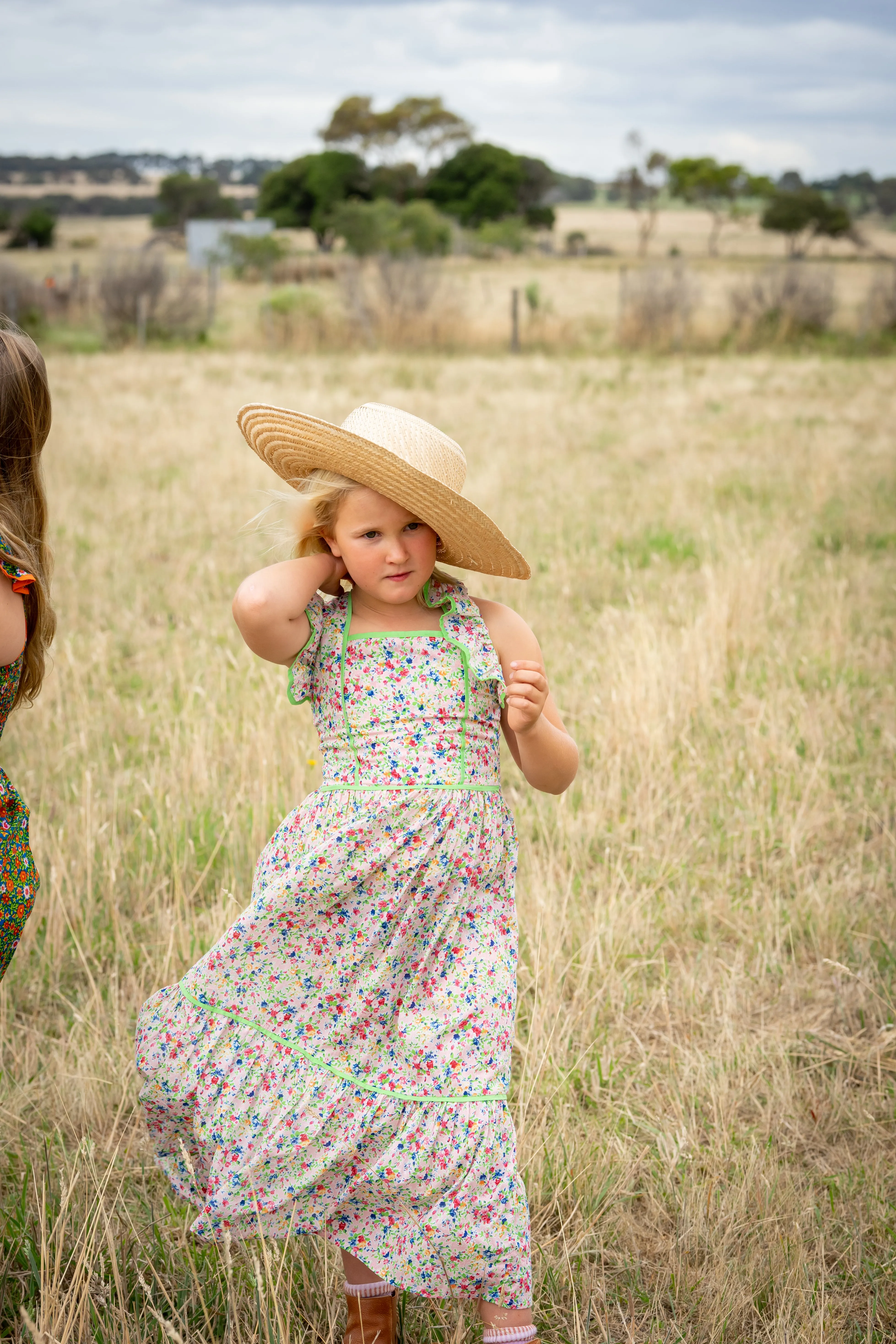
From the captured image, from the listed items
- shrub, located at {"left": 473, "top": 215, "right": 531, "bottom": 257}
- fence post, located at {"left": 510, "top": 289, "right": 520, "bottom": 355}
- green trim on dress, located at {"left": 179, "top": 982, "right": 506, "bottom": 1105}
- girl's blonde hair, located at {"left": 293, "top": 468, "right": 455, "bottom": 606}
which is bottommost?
green trim on dress, located at {"left": 179, "top": 982, "right": 506, "bottom": 1105}

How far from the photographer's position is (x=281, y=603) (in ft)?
6.15

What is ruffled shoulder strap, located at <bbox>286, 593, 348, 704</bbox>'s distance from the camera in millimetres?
1983

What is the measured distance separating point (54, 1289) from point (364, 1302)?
508mm

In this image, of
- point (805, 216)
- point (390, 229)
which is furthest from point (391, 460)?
point (805, 216)

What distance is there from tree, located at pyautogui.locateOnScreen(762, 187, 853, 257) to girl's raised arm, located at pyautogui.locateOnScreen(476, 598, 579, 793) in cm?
5631

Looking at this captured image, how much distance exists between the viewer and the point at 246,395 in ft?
44.4

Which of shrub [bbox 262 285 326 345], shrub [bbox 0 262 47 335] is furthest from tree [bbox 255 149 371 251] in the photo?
shrub [bbox 262 285 326 345]

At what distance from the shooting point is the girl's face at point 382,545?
6.22 feet

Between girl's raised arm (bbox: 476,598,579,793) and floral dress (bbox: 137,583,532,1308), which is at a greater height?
girl's raised arm (bbox: 476,598,579,793)

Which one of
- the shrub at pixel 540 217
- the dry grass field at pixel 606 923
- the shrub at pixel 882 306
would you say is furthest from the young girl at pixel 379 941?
the shrub at pixel 540 217

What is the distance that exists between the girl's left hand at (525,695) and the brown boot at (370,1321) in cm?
99

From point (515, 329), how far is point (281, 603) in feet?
61.8

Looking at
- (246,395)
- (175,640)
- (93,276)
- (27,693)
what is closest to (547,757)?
(27,693)

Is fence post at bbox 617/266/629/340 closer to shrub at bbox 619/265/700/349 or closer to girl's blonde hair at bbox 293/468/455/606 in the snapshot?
shrub at bbox 619/265/700/349
